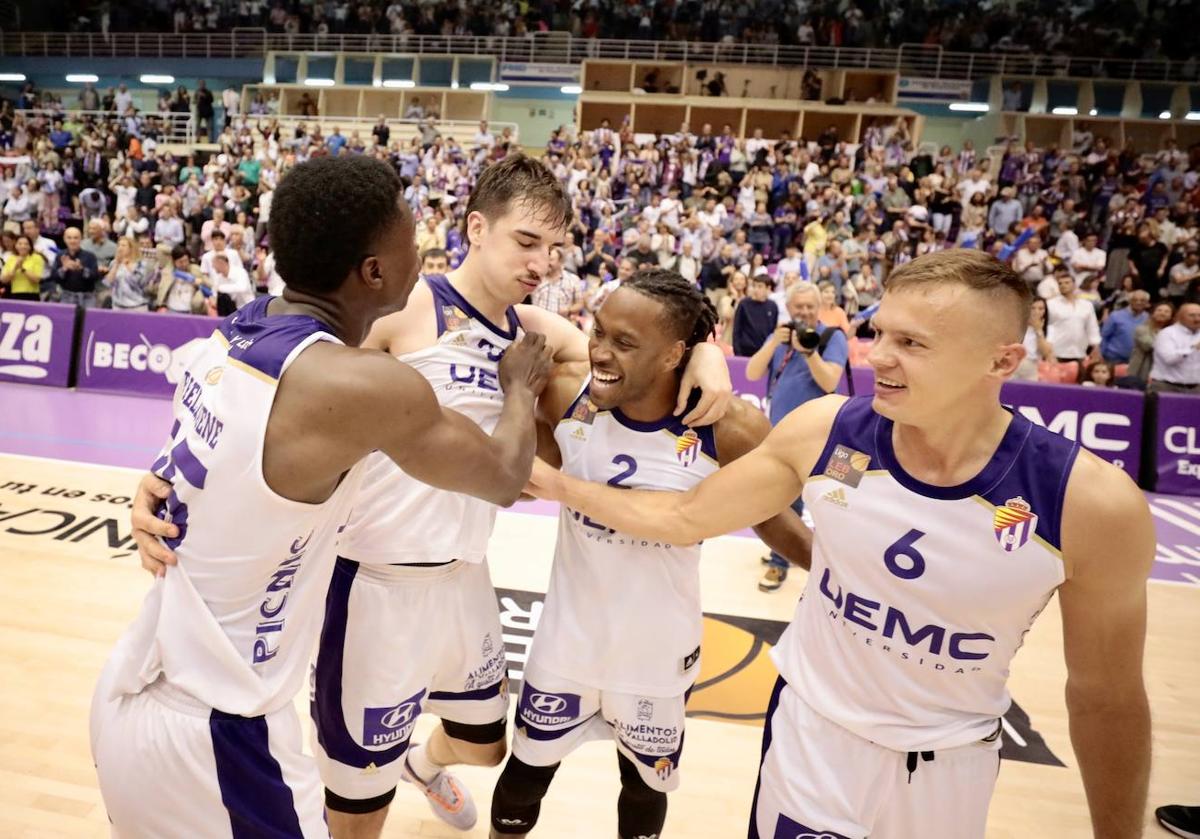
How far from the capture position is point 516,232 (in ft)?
8.87

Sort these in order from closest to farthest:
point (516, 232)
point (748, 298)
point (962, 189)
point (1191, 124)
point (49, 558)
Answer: point (516, 232) → point (49, 558) → point (748, 298) → point (962, 189) → point (1191, 124)

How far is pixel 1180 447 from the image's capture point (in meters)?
8.76

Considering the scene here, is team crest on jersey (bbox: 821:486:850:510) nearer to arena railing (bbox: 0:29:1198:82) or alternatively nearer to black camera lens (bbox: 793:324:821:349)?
black camera lens (bbox: 793:324:821:349)

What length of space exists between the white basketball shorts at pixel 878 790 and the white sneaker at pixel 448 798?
168cm

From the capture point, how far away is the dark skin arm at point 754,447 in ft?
8.82

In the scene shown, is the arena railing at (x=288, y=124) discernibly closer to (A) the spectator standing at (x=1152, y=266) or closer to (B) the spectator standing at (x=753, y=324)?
(B) the spectator standing at (x=753, y=324)

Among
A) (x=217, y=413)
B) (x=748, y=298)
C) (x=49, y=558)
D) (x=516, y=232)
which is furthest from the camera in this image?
(x=748, y=298)

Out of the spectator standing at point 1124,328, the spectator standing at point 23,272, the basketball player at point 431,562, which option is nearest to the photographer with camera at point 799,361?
the basketball player at point 431,562

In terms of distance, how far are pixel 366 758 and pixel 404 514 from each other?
0.78m

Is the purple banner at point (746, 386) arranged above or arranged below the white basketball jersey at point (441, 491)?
below

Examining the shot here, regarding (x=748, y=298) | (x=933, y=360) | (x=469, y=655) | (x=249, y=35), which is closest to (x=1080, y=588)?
(x=933, y=360)

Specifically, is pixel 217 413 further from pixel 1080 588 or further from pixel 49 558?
pixel 49 558

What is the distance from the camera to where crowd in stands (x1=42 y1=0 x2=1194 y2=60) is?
24422 millimetres

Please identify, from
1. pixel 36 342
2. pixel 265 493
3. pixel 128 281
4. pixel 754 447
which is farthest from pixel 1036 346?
pixel 36 342
